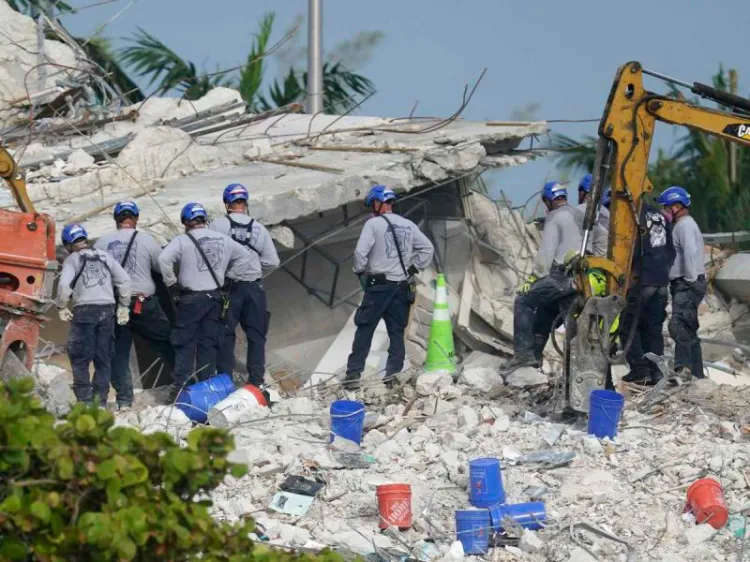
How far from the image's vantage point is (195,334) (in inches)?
438

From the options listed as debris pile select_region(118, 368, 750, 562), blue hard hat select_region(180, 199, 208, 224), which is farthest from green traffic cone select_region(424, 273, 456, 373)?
blue hard hat select_region(180, 199, 208, 224)

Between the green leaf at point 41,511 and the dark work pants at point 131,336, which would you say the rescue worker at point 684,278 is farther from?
the green leaf at point 41,511

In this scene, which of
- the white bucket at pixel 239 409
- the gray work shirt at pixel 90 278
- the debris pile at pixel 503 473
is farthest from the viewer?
the gray work shirt at pixel 90 278

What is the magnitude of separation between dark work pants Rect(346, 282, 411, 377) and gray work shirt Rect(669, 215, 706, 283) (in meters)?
2.39

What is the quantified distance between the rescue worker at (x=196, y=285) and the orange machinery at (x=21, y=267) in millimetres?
1530

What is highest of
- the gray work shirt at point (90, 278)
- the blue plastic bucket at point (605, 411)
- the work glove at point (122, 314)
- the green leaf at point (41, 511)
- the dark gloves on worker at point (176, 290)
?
the green leaf at point (41, 511)

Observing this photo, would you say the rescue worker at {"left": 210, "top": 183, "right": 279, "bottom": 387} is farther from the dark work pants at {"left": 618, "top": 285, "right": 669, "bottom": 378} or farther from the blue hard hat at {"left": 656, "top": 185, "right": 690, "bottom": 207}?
the blue hard hat at {"left": 656, "top": 185, "right": 690, "bottom": 207}

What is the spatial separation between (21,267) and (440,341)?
14.4 feet

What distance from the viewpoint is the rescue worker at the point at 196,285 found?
10961mm

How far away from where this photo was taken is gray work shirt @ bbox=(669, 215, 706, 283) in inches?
461

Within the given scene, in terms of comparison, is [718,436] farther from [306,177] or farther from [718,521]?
[306,177]

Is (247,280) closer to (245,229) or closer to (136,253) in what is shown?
(245,229)

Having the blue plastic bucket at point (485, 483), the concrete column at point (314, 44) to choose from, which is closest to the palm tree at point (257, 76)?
the concrete column at point (314, 44)

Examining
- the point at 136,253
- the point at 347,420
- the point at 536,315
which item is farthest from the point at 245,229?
the point at 536,315
